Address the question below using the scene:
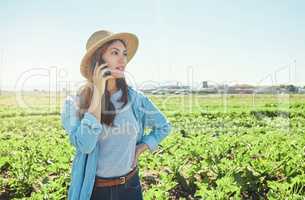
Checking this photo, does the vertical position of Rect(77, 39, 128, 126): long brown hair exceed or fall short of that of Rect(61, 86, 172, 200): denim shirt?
it exceeds it

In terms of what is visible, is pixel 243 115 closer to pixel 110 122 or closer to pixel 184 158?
pixel 184 158

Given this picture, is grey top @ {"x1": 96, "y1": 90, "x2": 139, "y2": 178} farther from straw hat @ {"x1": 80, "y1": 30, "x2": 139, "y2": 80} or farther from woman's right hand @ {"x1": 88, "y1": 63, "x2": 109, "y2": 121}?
straw hat @ {"x1": 80, "y1": 30, "x2": 139, "y2": 80}

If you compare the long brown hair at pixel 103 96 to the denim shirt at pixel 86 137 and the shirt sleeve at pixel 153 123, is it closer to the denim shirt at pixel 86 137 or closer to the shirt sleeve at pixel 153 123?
the denim shirt at pixel 86 137

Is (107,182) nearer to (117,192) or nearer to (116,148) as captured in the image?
(117,192)

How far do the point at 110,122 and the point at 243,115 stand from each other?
15.9m

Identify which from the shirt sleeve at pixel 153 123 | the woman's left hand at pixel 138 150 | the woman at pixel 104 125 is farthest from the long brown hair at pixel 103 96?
the woman's left hand at pixel 138 150

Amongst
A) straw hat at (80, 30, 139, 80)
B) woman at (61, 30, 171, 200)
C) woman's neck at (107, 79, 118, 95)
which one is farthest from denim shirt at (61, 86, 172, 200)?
straw hat at (80, 30, 139, 80)

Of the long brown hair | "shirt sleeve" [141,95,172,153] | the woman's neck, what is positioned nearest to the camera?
the long brown hair

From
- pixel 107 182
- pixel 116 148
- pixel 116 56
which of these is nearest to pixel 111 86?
pixel 116 56

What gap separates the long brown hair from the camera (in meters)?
2.39

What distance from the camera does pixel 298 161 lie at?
5.54 meters

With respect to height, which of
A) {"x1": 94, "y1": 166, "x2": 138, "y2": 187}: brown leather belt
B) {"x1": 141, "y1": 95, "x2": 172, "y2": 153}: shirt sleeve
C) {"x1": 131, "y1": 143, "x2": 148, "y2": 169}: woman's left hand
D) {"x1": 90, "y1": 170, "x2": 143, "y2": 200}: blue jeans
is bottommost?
{"x1": 90, "y1": 170, "x2": 143, "y2": 200}: blue jeans

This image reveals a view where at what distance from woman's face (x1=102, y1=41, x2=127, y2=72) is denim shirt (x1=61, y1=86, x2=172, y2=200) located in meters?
0.29

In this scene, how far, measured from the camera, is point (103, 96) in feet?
8.23
